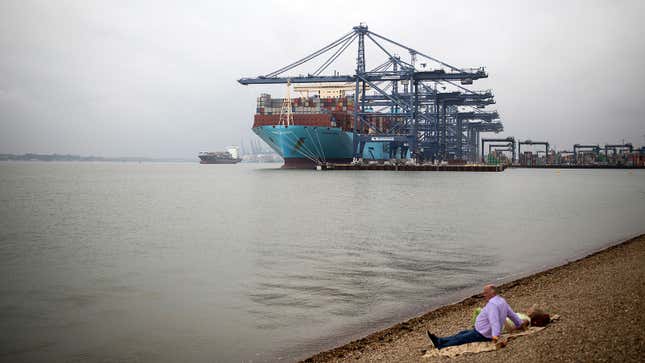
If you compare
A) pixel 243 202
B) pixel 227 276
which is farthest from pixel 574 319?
pixel 243 202

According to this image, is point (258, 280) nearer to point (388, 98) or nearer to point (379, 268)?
point (379, 268)

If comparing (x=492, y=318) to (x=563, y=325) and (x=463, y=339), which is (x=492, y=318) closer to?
(x=463, y=339)

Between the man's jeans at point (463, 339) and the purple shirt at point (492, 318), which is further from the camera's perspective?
the man's jeans at point (463, 339)

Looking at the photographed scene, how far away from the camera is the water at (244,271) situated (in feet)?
28.2

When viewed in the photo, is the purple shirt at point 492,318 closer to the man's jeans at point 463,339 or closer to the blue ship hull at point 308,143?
the man's jeans at point 463,339

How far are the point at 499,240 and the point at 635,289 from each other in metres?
11.4

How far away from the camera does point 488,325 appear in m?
6.53

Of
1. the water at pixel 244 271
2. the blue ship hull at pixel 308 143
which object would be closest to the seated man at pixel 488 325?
the water at pixel 244 271

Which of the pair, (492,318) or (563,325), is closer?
(492,318)

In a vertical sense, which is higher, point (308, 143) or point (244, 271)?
point (308, 143)

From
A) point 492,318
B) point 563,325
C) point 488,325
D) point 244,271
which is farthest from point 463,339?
point 244,271

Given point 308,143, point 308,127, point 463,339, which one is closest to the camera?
point 463,339

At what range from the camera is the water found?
8594 mm

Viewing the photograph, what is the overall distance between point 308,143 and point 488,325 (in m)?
75.7
